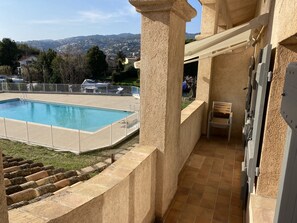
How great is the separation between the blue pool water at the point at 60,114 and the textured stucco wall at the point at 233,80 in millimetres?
15644

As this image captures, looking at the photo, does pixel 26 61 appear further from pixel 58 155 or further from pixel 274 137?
pixel 274 137

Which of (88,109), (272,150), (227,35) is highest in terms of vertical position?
(227,35)

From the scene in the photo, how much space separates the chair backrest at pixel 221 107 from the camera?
1009 centimetres

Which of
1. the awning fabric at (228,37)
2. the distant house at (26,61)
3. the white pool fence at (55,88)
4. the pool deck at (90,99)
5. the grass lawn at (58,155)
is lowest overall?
the grass lawn at (58,155)

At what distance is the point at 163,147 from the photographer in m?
4.29

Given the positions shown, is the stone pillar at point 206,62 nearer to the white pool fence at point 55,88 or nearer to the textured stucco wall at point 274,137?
the textured stucco wall at point 274,137

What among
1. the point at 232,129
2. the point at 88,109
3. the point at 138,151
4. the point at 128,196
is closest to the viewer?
the point at 128,196

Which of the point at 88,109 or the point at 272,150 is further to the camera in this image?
the point at 88,109

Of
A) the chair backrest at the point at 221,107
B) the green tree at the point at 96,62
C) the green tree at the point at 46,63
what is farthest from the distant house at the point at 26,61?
the chair backrest at the point at 221,107

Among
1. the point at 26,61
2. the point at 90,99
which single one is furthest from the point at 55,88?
the point at 26,61

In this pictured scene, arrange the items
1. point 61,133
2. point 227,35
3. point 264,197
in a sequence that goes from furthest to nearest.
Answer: point 61,133, point 227,35, point 264,197

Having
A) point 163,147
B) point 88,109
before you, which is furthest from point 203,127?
point 88,109

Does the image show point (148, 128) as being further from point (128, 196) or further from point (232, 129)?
point (232, 129)

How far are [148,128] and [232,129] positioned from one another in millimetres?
7247
